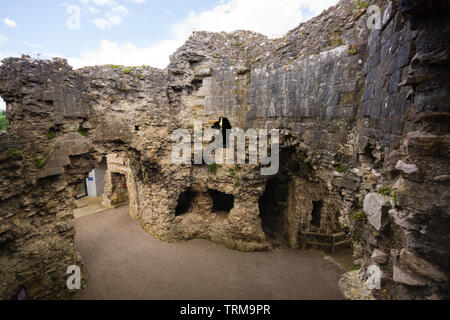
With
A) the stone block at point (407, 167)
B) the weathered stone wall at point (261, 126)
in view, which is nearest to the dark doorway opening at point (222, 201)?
the weathered stone wall at point (261, 126)

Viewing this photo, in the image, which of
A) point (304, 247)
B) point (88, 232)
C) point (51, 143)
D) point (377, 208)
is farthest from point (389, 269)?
point (88, 232)

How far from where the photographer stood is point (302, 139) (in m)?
5.98

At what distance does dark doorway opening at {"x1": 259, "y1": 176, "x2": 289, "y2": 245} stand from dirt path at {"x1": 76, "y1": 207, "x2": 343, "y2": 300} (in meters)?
1.04

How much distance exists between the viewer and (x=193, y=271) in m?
6.87

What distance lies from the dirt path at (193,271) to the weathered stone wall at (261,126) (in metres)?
0.68

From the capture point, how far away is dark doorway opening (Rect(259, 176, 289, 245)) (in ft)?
29.7

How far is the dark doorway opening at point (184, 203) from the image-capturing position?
A: 9523 mm

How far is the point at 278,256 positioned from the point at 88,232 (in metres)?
8.13

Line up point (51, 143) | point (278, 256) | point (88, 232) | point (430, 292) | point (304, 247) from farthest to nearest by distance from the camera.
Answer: point (88, 232) → point (304, 247) → point (278, 256) → point (51, 143) → point (430, 292)

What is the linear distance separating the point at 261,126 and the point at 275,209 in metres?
4.48

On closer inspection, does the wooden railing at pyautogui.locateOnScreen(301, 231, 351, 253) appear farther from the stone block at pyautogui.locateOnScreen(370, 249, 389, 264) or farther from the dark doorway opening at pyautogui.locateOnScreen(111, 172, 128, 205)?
the dark doorway opening at pyautogui.locateOnScreen(111, 172, 128, 205)

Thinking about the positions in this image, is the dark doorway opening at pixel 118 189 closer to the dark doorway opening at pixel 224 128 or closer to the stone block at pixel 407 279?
the dark doorway opening at pixel 224 128

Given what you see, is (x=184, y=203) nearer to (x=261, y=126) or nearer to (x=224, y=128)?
(x=224, y=128)
